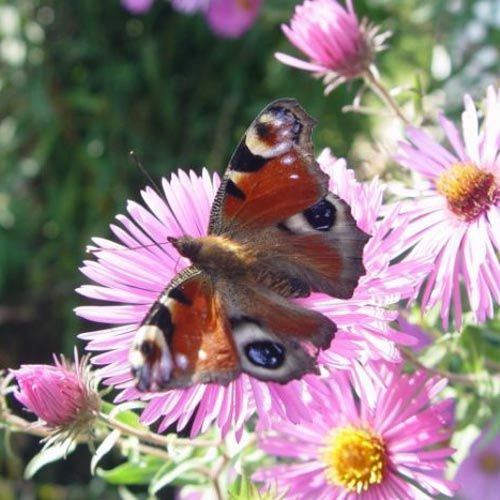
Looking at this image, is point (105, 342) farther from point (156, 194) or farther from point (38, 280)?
Answer: point (38, 280)

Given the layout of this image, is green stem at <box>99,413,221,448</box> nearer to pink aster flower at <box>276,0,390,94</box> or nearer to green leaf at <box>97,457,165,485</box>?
green leaf at <box>97,457,165,485</box>

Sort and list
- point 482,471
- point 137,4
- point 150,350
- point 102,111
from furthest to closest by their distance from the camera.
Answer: point 102,111 < point 137,4 < point 482,471 < point 150,350

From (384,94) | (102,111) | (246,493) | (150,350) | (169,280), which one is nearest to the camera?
(150,350)

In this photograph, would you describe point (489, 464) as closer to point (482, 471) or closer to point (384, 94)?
point (482, 471)

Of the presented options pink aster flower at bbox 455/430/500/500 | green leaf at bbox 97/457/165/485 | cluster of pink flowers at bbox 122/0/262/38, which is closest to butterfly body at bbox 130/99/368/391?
green leaf at bbox 97/457/165/485

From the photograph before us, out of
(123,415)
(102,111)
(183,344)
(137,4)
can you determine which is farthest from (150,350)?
(102,111)

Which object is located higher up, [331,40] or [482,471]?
[331,40]

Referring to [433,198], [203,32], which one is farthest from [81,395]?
[203,32]
